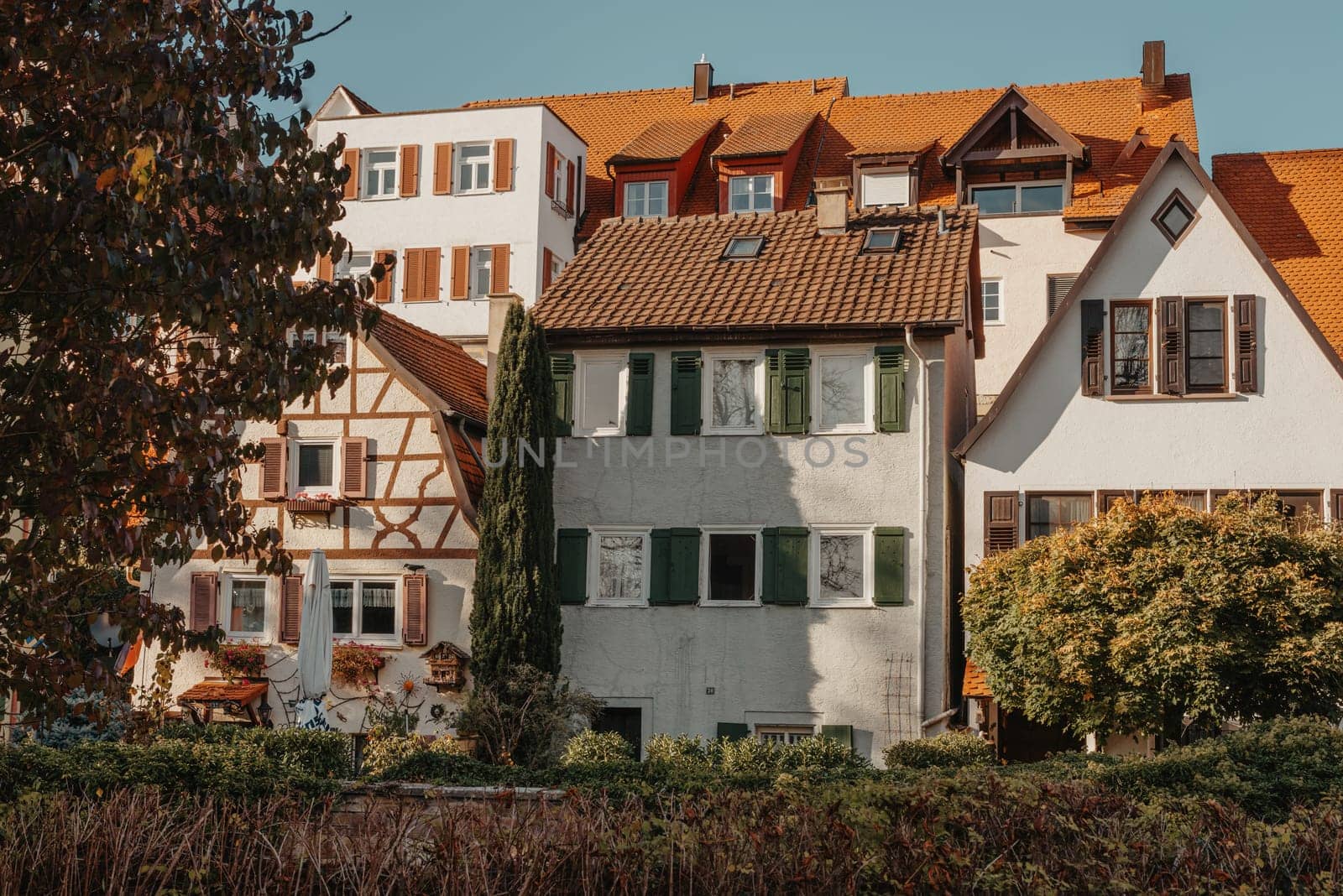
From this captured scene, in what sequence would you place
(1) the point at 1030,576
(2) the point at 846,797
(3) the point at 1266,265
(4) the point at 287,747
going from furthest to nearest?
(3) the point at 1266,265 < (1) the point at 1030,576 < (4) the point at 287,747 < (2) the point at 846,797

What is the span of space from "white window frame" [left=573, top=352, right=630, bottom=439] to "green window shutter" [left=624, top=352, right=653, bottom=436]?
10 centimetres

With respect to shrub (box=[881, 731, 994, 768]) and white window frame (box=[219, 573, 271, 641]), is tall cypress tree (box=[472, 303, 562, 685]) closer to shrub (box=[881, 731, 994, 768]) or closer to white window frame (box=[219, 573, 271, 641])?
white window frame (box=[219, 573, 271, 641])

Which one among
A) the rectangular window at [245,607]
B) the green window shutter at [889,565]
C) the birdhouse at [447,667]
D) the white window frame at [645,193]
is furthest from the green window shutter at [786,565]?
the white window frame at [645,193]

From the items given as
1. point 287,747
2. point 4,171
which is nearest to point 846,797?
point 4,171

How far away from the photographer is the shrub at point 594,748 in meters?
22.2

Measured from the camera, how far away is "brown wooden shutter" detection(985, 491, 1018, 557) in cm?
2442

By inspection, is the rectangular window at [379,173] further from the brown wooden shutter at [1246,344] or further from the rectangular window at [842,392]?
the brown wooden shutter at [1246,344]

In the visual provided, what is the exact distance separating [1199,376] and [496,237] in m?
20.2

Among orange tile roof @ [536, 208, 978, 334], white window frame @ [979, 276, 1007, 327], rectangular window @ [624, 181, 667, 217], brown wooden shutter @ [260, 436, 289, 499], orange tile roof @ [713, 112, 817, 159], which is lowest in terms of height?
brown wooden shutter @ [260, 436, 289, 499]

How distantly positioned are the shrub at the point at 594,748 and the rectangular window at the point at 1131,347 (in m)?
8.93

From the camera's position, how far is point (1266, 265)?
78.9 feet

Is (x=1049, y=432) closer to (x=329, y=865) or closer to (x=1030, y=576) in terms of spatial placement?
(x=1030, y=576)

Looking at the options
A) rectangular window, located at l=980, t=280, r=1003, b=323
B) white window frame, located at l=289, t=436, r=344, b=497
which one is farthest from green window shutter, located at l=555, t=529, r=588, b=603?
rectangular window, located at l=980, t=280, r=1003, b=323

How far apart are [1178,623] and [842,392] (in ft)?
23.0
